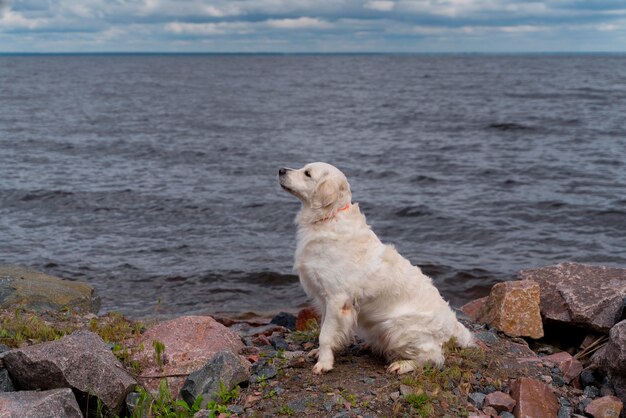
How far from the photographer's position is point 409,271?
6211 millimetres

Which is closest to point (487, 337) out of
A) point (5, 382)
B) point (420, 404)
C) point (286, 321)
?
point (420, 404)

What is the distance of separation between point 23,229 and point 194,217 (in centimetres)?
412

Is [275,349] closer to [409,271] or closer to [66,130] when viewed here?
[409,271]

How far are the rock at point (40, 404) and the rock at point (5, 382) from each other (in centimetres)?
49

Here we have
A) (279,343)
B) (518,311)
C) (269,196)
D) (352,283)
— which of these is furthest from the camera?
(269,196)

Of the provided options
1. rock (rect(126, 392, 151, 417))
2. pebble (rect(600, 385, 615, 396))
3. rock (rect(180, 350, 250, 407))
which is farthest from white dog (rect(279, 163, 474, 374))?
pebble (rect(600, 385, 615, 396))

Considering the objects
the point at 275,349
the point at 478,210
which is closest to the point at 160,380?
the point at 275,349

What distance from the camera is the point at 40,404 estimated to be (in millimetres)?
4996

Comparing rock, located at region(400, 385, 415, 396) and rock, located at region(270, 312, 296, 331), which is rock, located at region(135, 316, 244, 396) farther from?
rock, located at region(270, 312, 296, 331)

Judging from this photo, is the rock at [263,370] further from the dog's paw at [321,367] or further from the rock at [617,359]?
the rock at [617,359]

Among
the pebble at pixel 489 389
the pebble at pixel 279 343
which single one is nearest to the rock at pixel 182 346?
the pebble at pixel 279 343

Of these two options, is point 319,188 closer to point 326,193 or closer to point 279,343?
point 326,193

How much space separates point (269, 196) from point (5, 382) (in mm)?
13580

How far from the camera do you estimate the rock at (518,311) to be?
805 centimetres
